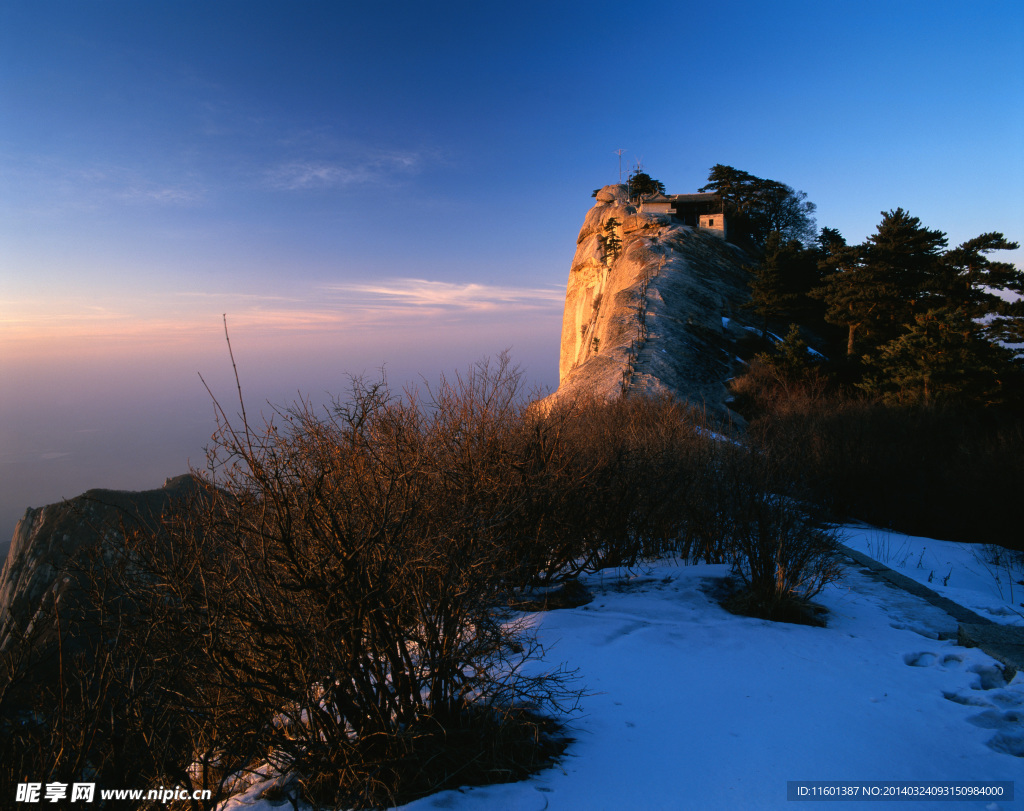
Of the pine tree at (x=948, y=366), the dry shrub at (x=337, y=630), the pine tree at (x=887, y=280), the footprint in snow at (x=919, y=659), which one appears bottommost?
the footprint in snow at (x=919, y=659)

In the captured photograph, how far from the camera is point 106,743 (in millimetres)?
2873

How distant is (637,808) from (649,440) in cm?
719

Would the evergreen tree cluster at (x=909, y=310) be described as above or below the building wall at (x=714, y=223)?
below

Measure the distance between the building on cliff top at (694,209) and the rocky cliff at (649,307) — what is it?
2.02 meters

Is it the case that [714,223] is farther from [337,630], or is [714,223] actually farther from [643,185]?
[337,630]

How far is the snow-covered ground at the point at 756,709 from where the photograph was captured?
3068mm

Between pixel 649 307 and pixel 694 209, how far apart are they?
89.0ft

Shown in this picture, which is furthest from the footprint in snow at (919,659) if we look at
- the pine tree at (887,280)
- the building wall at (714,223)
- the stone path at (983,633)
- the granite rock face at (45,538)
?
the building wall at (714,223)

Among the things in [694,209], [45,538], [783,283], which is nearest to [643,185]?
[694,209]

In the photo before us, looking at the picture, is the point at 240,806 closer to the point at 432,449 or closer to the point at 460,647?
the point at 460,647

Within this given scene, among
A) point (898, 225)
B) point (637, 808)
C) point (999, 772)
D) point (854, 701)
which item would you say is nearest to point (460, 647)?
point (637, 808)

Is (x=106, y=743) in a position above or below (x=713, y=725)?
above

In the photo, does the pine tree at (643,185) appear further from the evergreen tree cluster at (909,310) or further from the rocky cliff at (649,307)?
the evergreen tree cluster at (909,310)

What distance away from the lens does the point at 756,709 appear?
394 cm
